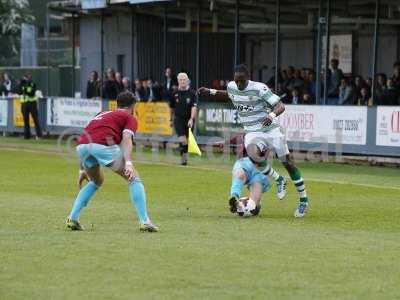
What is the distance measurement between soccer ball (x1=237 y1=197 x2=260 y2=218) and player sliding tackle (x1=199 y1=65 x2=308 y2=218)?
0.58 meters

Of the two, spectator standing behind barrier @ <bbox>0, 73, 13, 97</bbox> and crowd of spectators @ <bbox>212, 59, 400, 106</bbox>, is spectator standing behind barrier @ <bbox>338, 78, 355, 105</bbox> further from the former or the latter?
spectator standing behind barrier @ <bbox>0, 73, 13, 97</bbox>

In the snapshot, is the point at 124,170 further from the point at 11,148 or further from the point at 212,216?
the point at 11,148

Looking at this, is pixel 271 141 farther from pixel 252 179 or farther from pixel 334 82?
pixel 334 82

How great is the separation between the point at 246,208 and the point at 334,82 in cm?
1343

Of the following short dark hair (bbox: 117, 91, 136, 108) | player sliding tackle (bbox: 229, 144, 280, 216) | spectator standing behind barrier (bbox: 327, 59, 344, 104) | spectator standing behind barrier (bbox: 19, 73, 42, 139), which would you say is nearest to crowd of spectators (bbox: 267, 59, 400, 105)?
spectator standing behind barrier (bbox: 327, 59, 344, 104)

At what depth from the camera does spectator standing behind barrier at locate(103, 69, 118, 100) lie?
32.1 m

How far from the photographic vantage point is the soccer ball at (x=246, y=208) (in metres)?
13.9

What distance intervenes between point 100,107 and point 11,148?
3.56 m

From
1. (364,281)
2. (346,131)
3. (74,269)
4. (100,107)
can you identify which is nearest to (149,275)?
(74,269)

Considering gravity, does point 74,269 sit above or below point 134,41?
below

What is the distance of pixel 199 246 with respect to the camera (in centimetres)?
1109

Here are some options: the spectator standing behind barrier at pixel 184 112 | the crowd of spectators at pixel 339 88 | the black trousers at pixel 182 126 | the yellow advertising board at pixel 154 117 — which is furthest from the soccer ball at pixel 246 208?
the yellow advertising board at pixel 154 117

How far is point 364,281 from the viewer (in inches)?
358

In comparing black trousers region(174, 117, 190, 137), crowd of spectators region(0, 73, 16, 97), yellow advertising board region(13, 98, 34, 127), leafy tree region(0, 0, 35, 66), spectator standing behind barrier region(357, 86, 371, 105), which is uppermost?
leafy tree region(0, 0, 35, 66)
